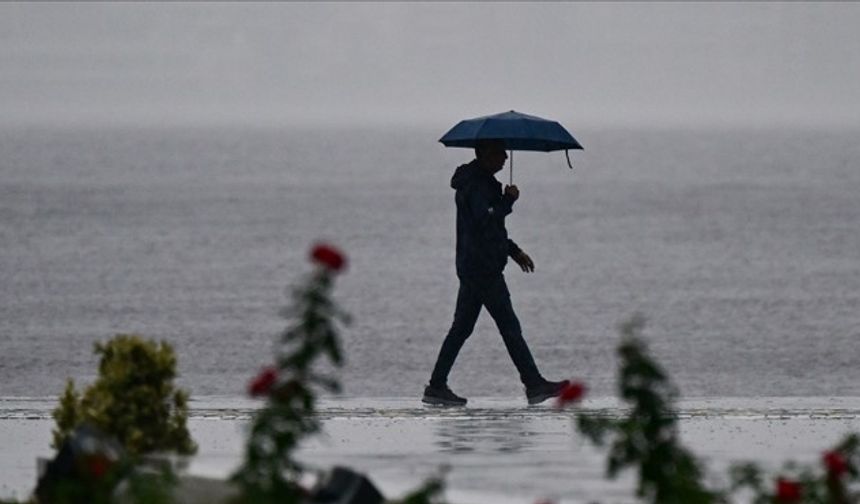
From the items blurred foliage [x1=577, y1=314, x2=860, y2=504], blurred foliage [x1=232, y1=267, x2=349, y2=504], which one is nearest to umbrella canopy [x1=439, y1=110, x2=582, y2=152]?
blurred foliage [x1=577, y1=314, x2=860, y2=504]

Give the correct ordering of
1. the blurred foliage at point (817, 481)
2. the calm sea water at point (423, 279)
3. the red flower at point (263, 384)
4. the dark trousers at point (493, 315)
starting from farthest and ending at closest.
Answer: the calm sea water at point (423, 279) → the dark trousers at point (493, 315) → the blurred foliage at point (817, 481) → the red flower at point (263, 384)

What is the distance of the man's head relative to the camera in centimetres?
1458

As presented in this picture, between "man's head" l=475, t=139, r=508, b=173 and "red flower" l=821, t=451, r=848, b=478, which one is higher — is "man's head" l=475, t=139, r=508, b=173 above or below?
above

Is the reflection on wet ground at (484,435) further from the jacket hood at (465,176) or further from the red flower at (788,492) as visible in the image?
the red flower at (788,492)

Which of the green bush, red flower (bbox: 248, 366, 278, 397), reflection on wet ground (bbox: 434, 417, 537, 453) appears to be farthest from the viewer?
reflection on wet ground (bbox: 434, 417, 537, 453)

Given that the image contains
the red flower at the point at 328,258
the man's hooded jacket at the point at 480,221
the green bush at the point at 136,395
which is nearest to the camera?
the red flower at the point at 328,258

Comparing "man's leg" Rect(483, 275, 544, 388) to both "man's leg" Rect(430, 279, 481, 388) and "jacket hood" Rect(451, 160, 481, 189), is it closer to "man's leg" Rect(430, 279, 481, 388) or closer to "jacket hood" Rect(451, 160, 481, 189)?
"man's leg" Rect(430, 279, 481, 388)

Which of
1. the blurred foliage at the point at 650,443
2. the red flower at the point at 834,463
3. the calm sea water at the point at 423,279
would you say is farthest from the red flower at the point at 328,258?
the calm sea water at the point at 423,279

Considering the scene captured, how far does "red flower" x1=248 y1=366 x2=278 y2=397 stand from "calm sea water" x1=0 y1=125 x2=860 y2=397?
1271 centimetres

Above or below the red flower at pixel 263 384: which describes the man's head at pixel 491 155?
above

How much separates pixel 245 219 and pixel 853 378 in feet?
144

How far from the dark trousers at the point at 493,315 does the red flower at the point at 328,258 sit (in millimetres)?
7004

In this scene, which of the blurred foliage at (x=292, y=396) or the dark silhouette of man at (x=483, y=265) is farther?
the dark silhouette of man at (x=483, y=265)

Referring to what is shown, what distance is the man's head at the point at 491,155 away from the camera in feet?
47.8
